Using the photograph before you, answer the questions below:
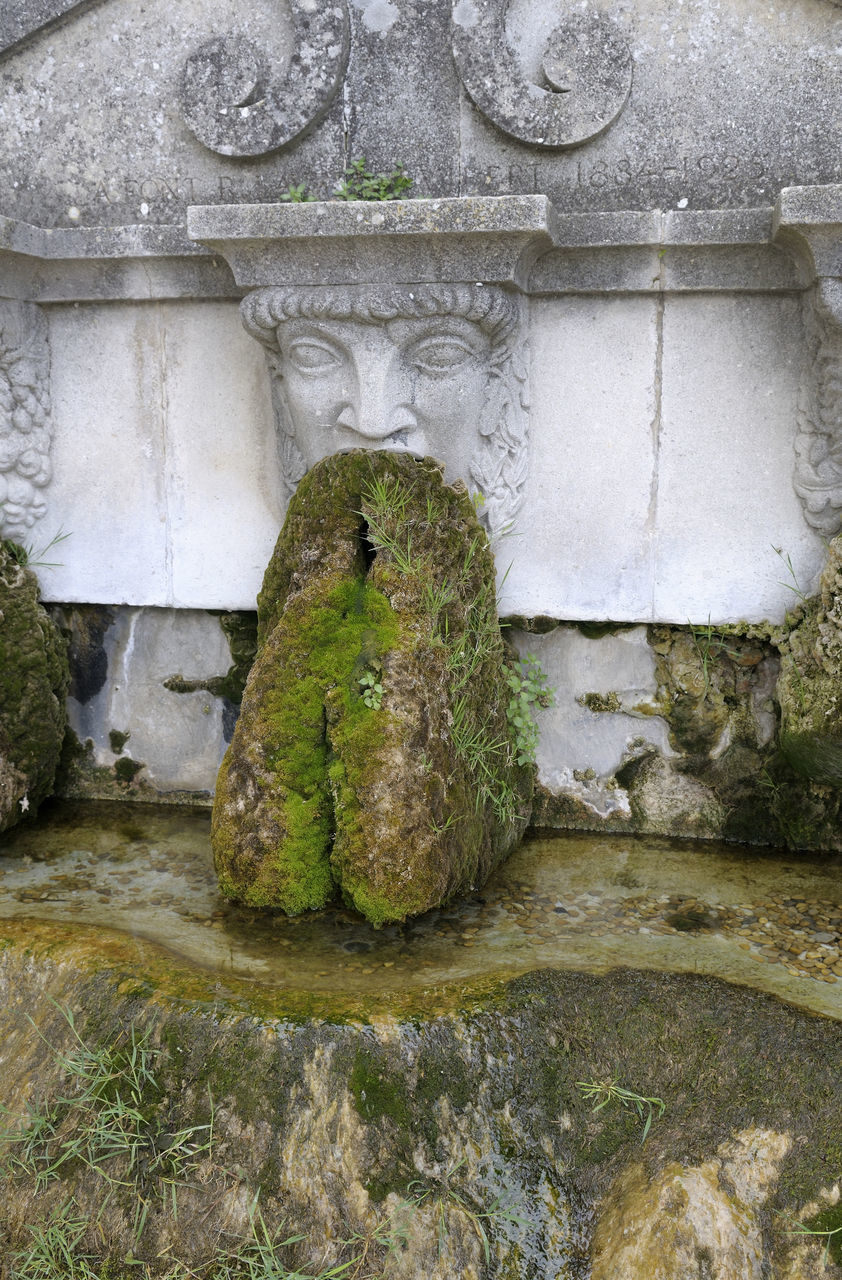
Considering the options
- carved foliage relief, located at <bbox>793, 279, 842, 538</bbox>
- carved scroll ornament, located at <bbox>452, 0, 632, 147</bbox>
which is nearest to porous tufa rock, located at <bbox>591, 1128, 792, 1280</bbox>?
carved foliage relief, located at <bbox>793, 279, 842, 538</bbox>

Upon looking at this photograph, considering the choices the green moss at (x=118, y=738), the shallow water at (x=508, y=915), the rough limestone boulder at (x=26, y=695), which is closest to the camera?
the shallow water at (x=508, y=915)

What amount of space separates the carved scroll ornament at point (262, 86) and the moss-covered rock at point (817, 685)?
6.29ft

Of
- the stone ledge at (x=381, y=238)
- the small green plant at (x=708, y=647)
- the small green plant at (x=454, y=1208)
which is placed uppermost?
the stone ledge at (x=381, y=238)

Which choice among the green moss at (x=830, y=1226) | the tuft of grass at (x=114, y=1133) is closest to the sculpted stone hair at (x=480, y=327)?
the tuft of grass at (x=114, y=1133)

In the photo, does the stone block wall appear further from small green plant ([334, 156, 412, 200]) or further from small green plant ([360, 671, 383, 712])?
small green plant ([360, 671, 383, 712])

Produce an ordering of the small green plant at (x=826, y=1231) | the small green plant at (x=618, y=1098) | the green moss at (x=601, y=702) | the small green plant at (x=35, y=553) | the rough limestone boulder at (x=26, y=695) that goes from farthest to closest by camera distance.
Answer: the small green plant at (x=35, y=553) < the green moss at (x=601, y=702) < the rough limestone boulder at (x=26, y=695) < the small green plant at (x=618, y=1098) < the small green plant at (x=826, y=1231)

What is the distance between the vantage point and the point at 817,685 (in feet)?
9.50

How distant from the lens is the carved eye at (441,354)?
2879 millimetres

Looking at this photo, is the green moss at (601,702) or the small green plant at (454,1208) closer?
the small green plant at (454,1208)

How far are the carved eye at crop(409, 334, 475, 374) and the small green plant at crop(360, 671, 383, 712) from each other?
2.91 feet

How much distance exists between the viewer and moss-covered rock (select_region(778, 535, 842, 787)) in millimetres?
2848

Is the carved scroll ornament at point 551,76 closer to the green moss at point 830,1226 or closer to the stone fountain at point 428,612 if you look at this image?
the stone fountain at point 428,612

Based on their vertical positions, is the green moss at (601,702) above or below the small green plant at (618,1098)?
above

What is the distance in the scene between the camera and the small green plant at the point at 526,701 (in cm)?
313
